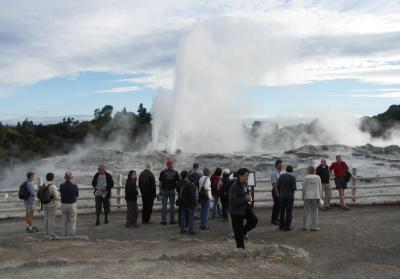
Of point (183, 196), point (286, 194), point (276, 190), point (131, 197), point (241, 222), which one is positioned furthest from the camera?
point (131, 197)

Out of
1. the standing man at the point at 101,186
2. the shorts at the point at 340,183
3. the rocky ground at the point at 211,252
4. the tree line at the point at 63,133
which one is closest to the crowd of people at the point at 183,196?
the standing man at the point at 101,186

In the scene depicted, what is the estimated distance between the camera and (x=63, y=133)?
71062mm

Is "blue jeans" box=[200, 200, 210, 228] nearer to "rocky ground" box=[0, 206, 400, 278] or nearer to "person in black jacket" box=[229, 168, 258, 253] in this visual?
"rocky ground" box=[0, 206, 400, 278]

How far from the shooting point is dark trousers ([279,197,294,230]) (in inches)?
452

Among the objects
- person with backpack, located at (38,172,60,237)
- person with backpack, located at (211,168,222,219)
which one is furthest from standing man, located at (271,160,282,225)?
person with backpack, located at (38,172,60,237)

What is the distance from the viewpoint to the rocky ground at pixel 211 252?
784cm

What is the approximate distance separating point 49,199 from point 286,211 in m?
5.73

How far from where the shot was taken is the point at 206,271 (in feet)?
25.5

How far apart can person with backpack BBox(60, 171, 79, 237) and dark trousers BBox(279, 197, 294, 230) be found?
491cm

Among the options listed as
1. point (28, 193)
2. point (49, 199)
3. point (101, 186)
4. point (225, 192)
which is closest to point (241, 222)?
point (225, 192)

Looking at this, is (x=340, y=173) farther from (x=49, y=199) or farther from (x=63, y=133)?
(x=63, y=133)

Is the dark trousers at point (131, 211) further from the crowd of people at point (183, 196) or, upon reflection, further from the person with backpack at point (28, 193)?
the person with backpack at point (28, 193)

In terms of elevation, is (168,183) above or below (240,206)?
above

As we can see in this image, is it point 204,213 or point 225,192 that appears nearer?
point 204,213
